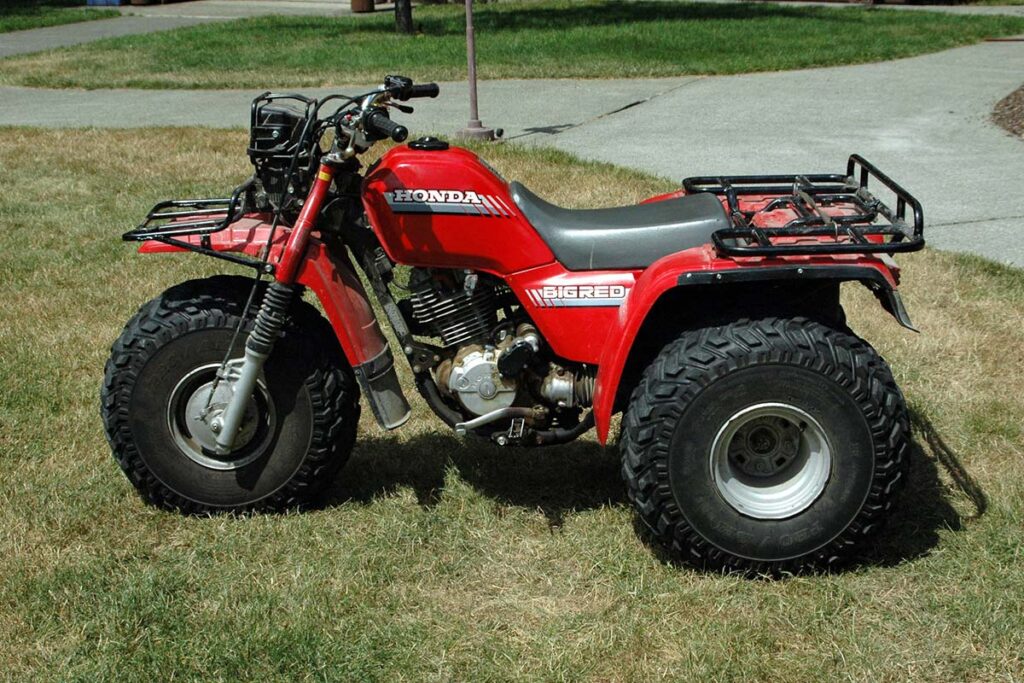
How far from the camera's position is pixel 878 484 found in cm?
362

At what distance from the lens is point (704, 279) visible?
3535 mm

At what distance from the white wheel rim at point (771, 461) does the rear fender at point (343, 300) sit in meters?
1.09

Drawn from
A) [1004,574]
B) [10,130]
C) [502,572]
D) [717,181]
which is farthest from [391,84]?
[10,130]

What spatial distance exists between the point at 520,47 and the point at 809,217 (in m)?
12.4

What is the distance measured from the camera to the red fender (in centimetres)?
382

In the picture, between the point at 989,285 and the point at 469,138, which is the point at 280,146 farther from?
the point at 469,138

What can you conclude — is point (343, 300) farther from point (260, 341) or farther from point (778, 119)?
point (778, 119)

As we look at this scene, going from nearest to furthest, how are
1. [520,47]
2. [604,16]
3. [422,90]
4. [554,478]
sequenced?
[422,90], [554,478], [520,47], [604,16]

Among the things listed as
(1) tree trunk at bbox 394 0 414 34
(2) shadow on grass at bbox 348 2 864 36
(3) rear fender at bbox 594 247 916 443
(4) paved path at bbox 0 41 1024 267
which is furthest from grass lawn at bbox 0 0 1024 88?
(3) rear fender at bbox 594 247 916 443

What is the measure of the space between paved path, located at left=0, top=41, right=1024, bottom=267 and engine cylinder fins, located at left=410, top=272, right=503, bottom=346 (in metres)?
4.21

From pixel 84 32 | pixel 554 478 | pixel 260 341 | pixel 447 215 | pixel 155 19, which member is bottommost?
pixel 155 19

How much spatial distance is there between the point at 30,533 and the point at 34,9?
21751mm

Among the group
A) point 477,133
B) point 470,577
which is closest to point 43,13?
point 477,133

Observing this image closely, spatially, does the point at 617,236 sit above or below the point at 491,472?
above
